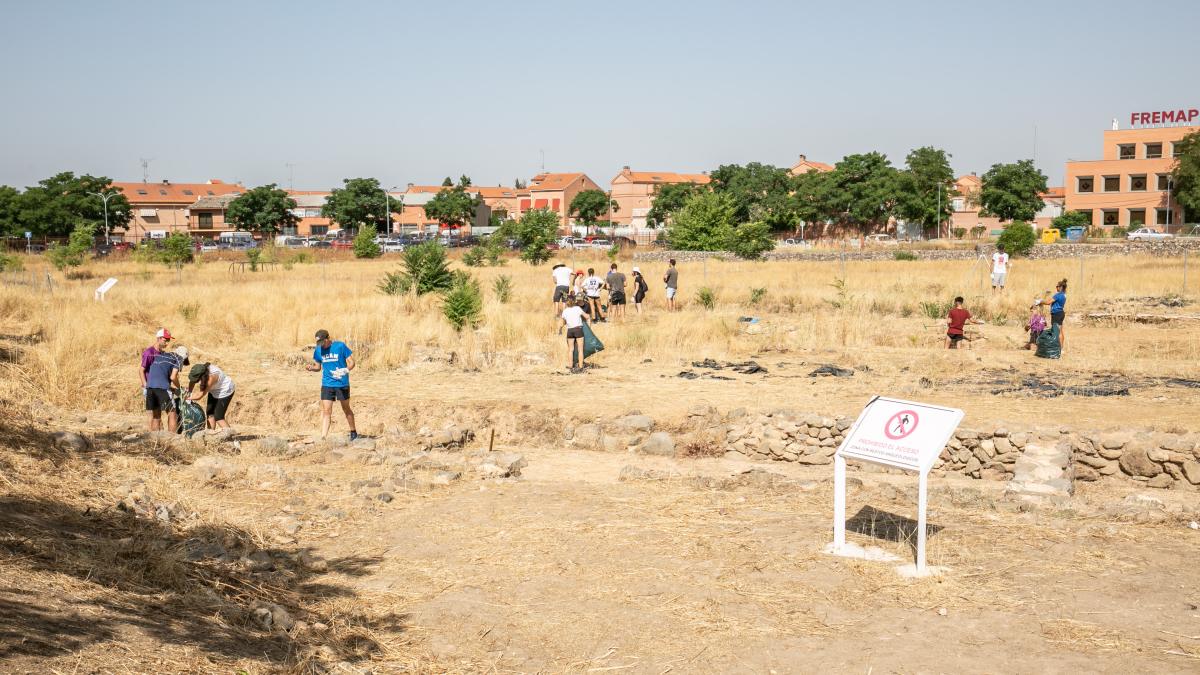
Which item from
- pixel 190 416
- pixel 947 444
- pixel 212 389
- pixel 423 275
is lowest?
pixel 947 444

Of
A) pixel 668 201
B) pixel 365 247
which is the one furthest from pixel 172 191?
pixel 365 247

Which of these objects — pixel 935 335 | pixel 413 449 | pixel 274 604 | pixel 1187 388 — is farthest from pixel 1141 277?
pixel 274 604

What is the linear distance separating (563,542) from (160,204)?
10374 cm

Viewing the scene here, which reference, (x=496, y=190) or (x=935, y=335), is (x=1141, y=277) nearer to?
(x=935, y=335)

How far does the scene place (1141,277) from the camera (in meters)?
32.3

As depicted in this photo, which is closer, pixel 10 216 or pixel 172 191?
pixel 10 216

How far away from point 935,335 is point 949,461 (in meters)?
10.2

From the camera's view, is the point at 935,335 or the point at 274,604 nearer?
the point at 274,604

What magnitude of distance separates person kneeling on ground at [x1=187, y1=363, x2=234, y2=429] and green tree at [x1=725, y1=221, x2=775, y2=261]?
36715 millimetres

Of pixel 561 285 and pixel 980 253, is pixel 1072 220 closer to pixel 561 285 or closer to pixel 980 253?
pixel 980 253

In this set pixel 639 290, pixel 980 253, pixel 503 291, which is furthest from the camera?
pixel 980 253

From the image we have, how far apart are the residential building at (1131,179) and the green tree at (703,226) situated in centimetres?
3716

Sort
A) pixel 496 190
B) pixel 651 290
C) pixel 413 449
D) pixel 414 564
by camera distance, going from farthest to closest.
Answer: pixel 496 190 < pixel 651 290 < pixel 413 449 < pixel 414 564

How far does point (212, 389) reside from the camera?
1363cm
